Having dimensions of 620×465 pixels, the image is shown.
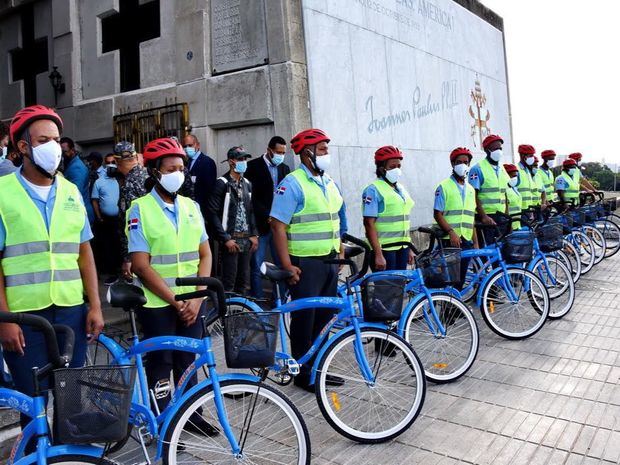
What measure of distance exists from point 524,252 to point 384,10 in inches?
215

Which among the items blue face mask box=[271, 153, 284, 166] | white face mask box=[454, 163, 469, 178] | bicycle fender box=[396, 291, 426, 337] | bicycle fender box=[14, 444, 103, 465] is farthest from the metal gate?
bicycle fender box=[14, 444, 103, 465]

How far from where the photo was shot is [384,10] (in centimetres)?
921

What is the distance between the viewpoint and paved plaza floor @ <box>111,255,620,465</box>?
3324mm

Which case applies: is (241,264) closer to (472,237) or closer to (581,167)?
(472,237)

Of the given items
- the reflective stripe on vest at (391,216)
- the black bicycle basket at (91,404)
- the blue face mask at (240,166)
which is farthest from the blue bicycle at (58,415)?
the blue face mask at (240,166)

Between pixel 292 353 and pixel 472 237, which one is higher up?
pixel 472 237

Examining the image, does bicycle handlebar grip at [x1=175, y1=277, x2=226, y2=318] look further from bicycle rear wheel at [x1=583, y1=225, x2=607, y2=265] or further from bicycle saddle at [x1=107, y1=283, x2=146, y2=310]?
bicycle rear wheel at [x1=583, y1=225, x2=607, y2=265]

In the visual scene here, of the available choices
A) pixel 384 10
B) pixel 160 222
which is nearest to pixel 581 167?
pixel 384 10

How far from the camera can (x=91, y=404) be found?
6.90 ft

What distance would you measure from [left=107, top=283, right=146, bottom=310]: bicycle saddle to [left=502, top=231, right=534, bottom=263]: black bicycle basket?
384 cm

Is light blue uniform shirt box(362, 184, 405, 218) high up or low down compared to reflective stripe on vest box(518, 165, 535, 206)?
down

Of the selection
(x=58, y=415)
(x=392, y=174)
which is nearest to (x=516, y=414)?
(x=392, y=174)

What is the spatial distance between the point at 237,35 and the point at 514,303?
16.0 ft

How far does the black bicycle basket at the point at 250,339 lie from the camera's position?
9.10 ft
